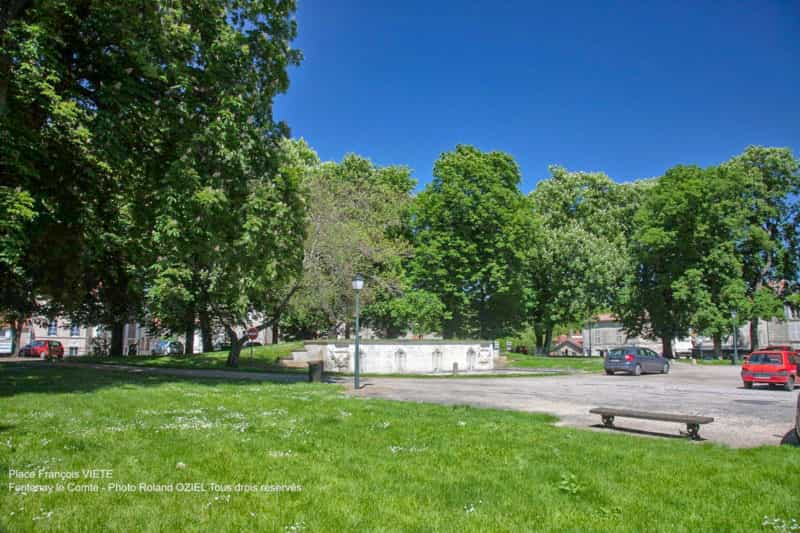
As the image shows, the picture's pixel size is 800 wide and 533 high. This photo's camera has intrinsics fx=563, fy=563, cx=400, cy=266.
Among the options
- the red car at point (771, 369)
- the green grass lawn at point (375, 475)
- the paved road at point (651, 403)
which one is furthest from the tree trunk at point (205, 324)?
the red car at point (771, 369)

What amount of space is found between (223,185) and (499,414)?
11076 mm

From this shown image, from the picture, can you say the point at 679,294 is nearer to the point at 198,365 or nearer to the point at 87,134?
the point at 198,365

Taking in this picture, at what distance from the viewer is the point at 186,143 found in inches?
660

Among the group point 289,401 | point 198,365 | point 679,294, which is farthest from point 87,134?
point 679,294

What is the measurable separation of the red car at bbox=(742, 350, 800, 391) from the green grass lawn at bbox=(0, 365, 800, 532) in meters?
15.7

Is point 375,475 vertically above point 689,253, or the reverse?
point 689,253

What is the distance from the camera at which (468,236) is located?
40.3 meters

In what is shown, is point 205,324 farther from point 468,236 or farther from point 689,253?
point 689,253

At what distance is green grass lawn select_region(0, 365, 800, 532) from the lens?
4742mm

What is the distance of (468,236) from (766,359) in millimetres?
21386

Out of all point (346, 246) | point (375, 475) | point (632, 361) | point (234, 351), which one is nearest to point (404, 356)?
point (346, 246)

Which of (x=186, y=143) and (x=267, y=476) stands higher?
(x=186, y=143)

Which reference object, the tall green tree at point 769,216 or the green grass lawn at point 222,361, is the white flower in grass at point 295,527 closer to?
the green grass lawn at point 222,361

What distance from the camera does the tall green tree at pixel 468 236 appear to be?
1565 inches
